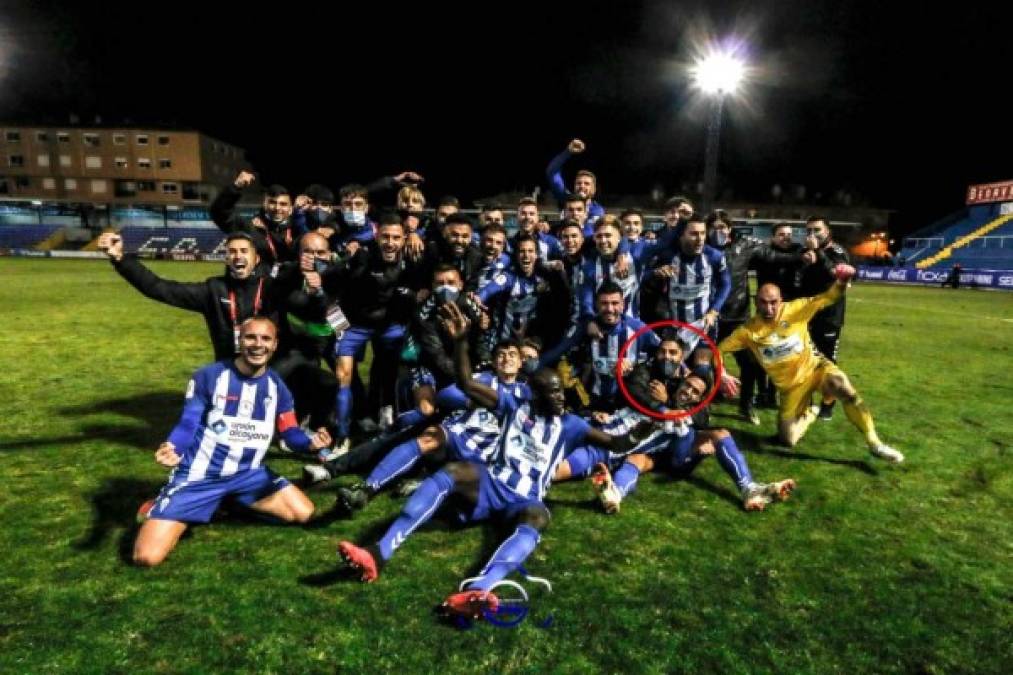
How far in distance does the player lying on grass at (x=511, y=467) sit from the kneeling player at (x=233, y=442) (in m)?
0.94

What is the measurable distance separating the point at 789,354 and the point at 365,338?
4457 millimetres

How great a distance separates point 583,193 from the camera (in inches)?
307

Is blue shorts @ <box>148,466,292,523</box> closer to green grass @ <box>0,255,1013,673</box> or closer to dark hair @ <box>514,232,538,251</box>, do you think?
green grass @ <box>0,255,1013,673</box>

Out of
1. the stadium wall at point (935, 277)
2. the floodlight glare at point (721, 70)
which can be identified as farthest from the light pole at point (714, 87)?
the stadium wall at point (935, 277)

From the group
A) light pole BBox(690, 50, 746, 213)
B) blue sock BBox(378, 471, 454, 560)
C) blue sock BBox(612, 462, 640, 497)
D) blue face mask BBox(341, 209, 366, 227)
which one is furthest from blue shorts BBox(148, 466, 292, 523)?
light pole BBox(690, 50, 746, 213)

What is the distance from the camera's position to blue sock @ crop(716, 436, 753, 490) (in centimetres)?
493

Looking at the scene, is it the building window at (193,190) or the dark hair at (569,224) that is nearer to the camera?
the dark hair at (569,224)

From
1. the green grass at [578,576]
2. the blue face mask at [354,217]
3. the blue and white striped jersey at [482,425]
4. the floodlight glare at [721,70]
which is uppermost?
the floodlight glare at [721,70]

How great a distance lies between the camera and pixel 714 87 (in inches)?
772

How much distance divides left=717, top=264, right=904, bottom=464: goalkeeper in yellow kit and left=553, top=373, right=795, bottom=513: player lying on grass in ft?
4.16

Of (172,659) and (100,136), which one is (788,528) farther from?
(100,136)

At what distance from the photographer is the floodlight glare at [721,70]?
67.1 feet

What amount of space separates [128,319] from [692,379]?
1417 cm

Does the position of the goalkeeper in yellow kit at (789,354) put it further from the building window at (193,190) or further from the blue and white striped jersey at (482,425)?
the building window at (193,190)
